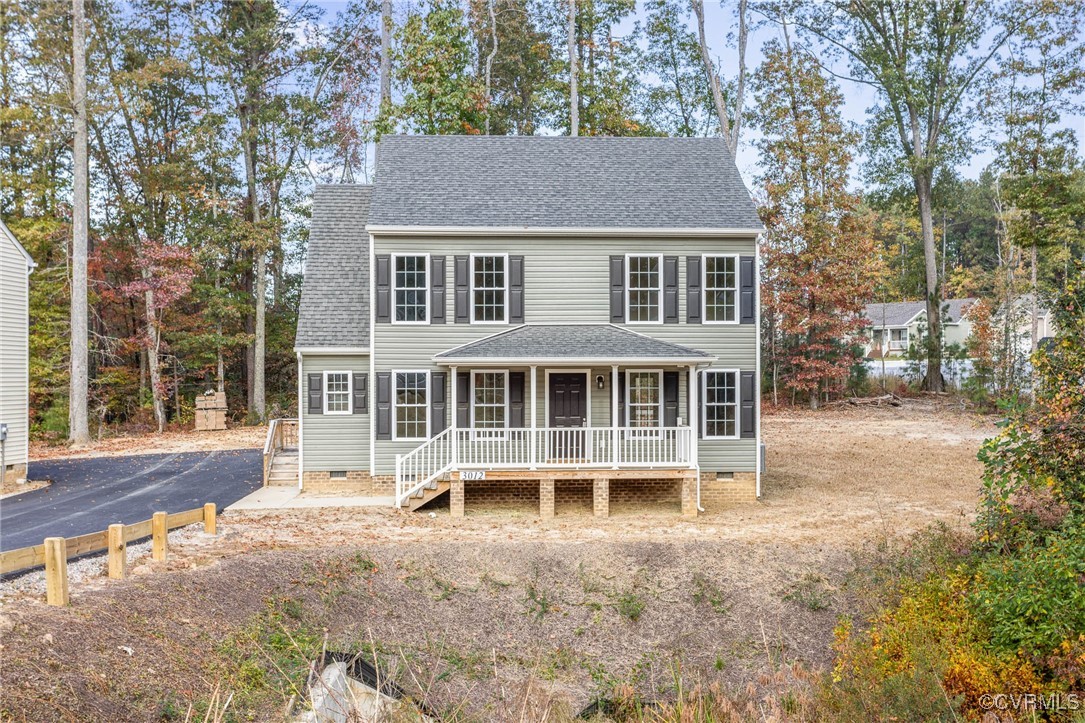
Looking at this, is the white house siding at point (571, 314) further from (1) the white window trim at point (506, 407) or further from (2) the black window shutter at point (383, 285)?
(1) the white window trim at point (506, 407)

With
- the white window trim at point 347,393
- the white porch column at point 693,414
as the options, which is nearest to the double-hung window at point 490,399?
the white window trim at point 347,393

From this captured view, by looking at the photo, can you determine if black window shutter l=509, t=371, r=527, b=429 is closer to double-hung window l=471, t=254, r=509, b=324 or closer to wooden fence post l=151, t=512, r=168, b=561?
double-hung window l=471, t=254, r=509, b=324

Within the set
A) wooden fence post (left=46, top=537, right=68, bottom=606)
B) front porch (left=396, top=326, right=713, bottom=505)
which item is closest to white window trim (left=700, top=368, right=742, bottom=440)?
front porch (left=396, top=326, right=713, bottom=505)

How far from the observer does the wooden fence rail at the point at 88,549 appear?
7.86 m

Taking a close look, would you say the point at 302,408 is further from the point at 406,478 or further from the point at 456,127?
the point at 456,127

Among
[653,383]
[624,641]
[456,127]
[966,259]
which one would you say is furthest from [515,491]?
[966,259]

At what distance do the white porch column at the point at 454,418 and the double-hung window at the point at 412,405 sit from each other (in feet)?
1.73

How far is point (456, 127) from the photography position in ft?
88.7

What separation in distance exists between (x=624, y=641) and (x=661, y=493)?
6033 mm

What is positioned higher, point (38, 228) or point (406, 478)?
point (38, 228)

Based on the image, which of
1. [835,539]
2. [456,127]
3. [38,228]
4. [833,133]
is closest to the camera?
[835,539]

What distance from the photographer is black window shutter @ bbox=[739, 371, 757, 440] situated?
15.9m

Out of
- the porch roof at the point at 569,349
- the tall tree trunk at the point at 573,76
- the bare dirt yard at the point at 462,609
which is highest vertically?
the tall tree trunk at the point at 573,76

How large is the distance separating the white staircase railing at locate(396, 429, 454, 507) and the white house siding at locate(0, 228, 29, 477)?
8.91 metres
